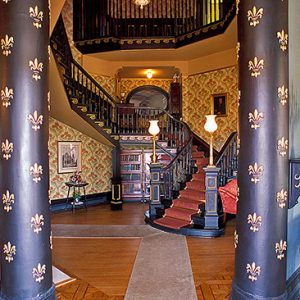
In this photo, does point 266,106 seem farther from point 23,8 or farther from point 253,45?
point 23,8

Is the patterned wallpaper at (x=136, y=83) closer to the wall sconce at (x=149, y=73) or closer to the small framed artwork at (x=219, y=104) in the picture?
the wall sconce at (x=149, y=73)

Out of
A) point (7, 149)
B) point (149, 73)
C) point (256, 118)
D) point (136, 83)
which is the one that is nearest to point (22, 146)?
point (7, 149)

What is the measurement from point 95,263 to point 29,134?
2.21 meters

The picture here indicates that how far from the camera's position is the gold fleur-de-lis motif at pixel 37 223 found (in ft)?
7.64

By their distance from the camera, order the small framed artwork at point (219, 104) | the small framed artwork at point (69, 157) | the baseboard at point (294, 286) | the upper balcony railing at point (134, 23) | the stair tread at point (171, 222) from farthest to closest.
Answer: the small framed artwork at point (219, 104), the upper balcony railing at point (134, 23), the small framed artwork at point (69, 157), the stair tread at point (171, 222), the baseboard at point (294, 286)

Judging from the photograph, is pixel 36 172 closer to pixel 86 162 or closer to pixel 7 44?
pixel 7 44

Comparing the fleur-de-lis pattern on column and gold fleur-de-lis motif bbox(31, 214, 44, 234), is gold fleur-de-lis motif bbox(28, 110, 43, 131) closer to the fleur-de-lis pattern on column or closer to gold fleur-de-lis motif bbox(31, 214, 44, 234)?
the fleur-de-lis pattern on column

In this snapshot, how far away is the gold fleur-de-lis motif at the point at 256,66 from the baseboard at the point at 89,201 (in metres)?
6.02

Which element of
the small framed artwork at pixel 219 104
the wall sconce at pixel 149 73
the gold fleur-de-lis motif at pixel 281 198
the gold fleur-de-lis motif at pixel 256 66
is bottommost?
the gold fleur-de-lis motif at pixel 281 198

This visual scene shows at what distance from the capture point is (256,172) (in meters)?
2.26

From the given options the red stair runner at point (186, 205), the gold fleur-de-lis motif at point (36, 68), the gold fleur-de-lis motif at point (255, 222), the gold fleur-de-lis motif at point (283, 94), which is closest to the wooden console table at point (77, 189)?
the red stair runner at point (186, 205)

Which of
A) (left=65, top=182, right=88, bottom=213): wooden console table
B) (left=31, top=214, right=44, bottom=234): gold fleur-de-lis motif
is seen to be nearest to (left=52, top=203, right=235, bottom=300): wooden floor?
(left=31, top=214, right=44, bottom=234): gold fleur-de-lis motif

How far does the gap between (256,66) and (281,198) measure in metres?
0.97

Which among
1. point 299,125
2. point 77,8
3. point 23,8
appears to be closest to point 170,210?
point 299,125
